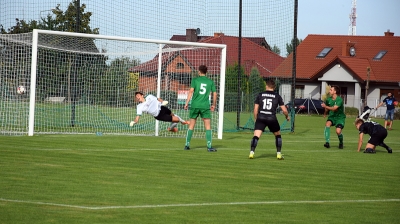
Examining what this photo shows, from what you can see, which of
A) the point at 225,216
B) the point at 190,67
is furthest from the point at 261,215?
the point at 190,67

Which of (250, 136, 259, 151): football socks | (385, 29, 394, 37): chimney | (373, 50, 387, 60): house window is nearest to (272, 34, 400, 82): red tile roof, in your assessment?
(373, 50, 387, 60): house window

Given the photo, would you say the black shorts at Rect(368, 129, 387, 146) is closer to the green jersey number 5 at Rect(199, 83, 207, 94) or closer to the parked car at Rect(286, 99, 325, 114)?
the green jersey number 5 at Rect(199, 83, 207, 94)

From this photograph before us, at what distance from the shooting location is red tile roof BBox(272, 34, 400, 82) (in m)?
71.1

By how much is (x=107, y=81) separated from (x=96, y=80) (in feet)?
1.42

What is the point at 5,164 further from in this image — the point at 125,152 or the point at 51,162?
the point at 125,152

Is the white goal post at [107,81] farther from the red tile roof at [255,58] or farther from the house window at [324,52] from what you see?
the house window at [324,52]

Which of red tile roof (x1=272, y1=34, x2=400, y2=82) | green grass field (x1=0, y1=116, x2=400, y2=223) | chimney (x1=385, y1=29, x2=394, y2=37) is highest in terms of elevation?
chimney (x1=385, y1=29, x2=394, y2=37)

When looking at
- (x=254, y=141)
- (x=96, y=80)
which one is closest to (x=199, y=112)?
(x=254, y=141)

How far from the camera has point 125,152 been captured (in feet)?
57.4

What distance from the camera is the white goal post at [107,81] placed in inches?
975

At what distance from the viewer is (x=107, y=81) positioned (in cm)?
2616

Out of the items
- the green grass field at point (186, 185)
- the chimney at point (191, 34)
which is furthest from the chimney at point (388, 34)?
the green grass field at point (186, 185)

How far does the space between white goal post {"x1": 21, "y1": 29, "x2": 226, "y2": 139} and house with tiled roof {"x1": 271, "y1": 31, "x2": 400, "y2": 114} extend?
42.6 metres

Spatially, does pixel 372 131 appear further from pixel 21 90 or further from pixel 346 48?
pixel 346 48
